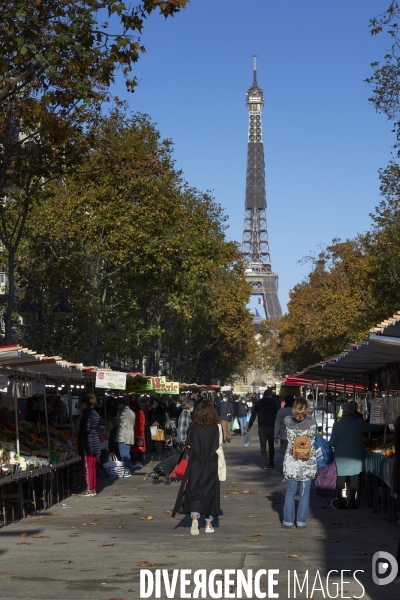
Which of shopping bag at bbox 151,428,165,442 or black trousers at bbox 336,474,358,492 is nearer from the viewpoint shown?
black trousers at bbox 336,474,358,492

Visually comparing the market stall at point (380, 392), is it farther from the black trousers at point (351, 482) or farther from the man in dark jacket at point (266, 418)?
the man in dark jacket at point (266, 418)

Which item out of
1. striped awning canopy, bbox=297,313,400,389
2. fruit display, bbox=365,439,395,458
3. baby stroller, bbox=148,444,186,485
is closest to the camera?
Answer: striped awning canopy, bbox=297,313,400,389

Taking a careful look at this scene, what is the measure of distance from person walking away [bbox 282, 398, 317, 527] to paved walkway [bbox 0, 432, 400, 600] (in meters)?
0.28

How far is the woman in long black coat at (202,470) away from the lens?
528 inches

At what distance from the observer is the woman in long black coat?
1341 centimetres

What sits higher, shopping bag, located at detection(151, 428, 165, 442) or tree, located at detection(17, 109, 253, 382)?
tree, located at detection(17, 109, 253, 382)

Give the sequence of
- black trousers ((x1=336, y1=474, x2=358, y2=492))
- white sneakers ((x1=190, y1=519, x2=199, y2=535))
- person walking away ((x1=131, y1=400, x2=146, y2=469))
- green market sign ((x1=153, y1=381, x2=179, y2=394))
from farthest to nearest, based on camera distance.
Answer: green market sign ((x1=153, y1=381, x2=179, y2=394)) → person walking away ((x1=131, y1=400, x2=146, y2=469)) → black trousers ((x1=336, y1=474, x2=358, y2=492)) → white sneakers ((x1=190, y1=519, x2=199, y2=535))

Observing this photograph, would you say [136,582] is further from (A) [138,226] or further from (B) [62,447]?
(A) [138,226]

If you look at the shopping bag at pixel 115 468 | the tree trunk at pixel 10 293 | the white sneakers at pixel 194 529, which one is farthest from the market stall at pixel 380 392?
the tree trunk at pixel 10 293

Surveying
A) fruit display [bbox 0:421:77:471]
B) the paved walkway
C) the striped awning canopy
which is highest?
the striped awning canopy

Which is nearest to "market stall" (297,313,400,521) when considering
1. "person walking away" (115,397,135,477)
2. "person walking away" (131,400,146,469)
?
"person walking away" (115,397,135,477)

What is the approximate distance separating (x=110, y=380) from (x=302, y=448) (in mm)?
9098

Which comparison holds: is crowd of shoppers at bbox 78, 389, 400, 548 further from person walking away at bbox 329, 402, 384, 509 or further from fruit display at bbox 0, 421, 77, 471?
fruit display at bbox 0, 421, 77, 471

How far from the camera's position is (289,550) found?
11844 millimetres
